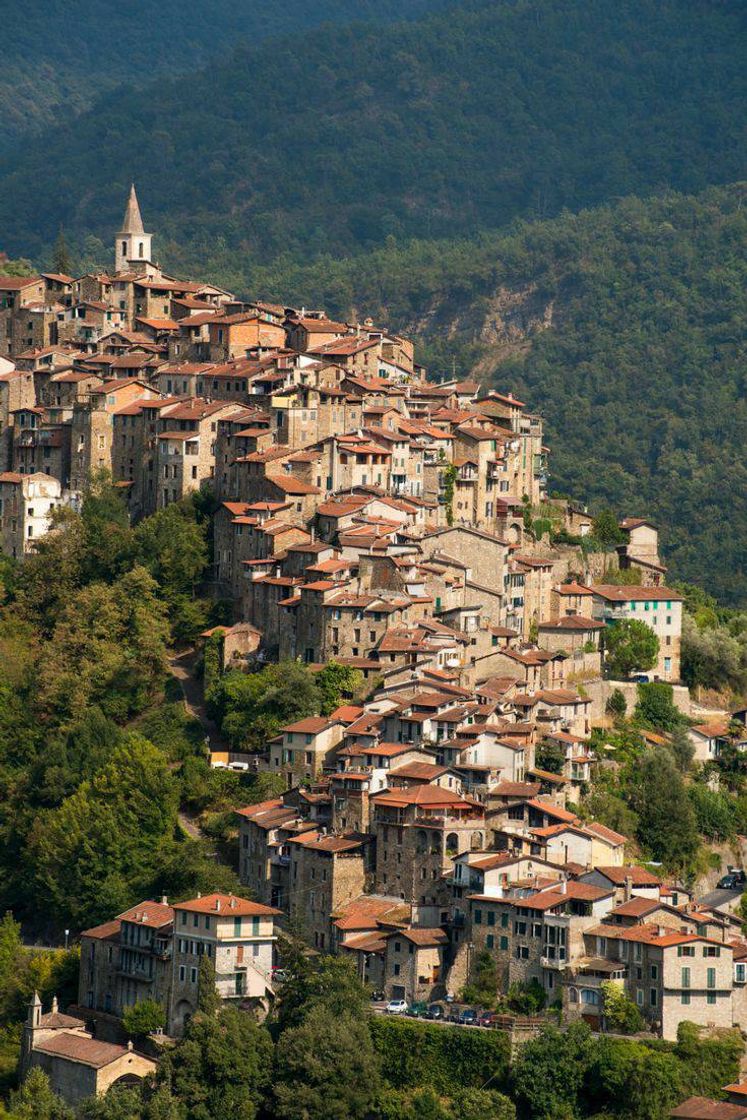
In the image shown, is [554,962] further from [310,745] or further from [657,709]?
[657,709]

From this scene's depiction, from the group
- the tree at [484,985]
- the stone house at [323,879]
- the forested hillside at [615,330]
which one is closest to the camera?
the tree at [484,985]

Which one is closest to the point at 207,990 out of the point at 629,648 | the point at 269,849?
the point at 269,849

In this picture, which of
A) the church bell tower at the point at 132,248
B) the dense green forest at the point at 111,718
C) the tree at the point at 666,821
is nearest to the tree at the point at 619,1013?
the dense green forest at the point at 111,718

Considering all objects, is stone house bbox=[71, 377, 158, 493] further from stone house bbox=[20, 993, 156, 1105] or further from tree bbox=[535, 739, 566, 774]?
stone house bbox=[20, 993, 156, 1105]

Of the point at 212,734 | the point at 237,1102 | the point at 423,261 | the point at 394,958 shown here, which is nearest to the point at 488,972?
the point at 394,958

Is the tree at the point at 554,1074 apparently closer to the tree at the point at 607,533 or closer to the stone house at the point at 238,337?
the tree at the point at 607,533

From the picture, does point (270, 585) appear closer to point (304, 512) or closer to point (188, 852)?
point (304, 512)
